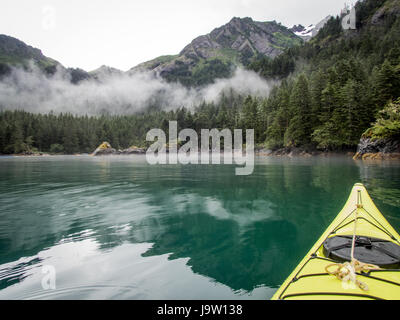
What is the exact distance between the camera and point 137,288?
4199mm

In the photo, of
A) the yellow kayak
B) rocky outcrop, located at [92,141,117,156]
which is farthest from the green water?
rocky outcrop, located at [92,141,117,156]

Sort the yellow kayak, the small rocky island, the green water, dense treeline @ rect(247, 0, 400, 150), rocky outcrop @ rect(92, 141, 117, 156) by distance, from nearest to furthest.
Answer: the yellow kayak
the green water
dense treeline @ rect(247, 0, 400, 150)
rocky outcrop @ rect(92, 141, 117, 156)
the small rocky island

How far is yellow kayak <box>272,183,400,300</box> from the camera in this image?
9.24 feet

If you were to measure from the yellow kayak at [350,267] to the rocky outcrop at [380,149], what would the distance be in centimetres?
3557

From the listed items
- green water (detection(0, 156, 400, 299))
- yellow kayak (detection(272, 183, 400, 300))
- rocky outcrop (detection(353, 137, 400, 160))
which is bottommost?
green water (detection(0, 156, 400, 299))

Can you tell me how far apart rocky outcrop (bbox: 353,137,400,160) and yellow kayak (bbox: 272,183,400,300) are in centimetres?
3557

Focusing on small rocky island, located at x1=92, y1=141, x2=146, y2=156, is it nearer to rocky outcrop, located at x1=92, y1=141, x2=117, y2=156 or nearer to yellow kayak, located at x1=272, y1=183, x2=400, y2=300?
rocky outcrop, located at x1=92, y1=141, x2=117, y2=156

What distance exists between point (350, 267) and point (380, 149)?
39560 millimetres

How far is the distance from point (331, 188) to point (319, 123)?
4333 centimetres

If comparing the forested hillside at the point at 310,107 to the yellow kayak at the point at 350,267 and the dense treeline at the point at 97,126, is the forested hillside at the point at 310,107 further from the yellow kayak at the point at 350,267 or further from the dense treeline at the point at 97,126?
the yellow kayak at the point at 350,267

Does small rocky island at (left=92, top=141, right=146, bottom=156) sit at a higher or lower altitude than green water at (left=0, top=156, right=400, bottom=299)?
higher

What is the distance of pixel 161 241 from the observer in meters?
6.52

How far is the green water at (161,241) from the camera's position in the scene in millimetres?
4266

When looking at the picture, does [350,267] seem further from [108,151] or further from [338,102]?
[108,151]
